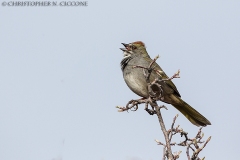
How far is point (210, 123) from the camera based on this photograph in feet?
20.2

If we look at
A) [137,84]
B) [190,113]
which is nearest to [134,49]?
[137,84]

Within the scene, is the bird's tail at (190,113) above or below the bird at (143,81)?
below

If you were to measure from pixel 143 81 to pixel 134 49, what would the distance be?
95 centimetres

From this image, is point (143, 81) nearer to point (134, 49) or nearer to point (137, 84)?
point (137, 84)

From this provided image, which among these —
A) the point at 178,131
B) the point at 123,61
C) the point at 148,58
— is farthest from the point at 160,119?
the point at 148,58

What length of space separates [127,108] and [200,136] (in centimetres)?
86

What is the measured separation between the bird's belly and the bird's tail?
695mm

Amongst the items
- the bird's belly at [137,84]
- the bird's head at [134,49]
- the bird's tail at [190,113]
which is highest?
the bird's head at [134,49]

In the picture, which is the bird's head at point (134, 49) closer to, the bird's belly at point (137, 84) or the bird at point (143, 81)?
the bird at point (143, 81)

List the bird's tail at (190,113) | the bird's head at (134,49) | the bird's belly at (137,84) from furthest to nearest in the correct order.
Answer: the bird's head at (134,49) < the bird's tail at (190,113) < the bird's belly at (137,84)

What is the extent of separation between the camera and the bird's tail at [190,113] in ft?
20.7

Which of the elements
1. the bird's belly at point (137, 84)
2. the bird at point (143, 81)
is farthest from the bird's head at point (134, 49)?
the bird's belly at point (137, 84)

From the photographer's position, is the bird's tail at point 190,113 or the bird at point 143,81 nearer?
the bird at point 143,81

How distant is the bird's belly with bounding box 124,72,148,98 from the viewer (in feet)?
19.8
